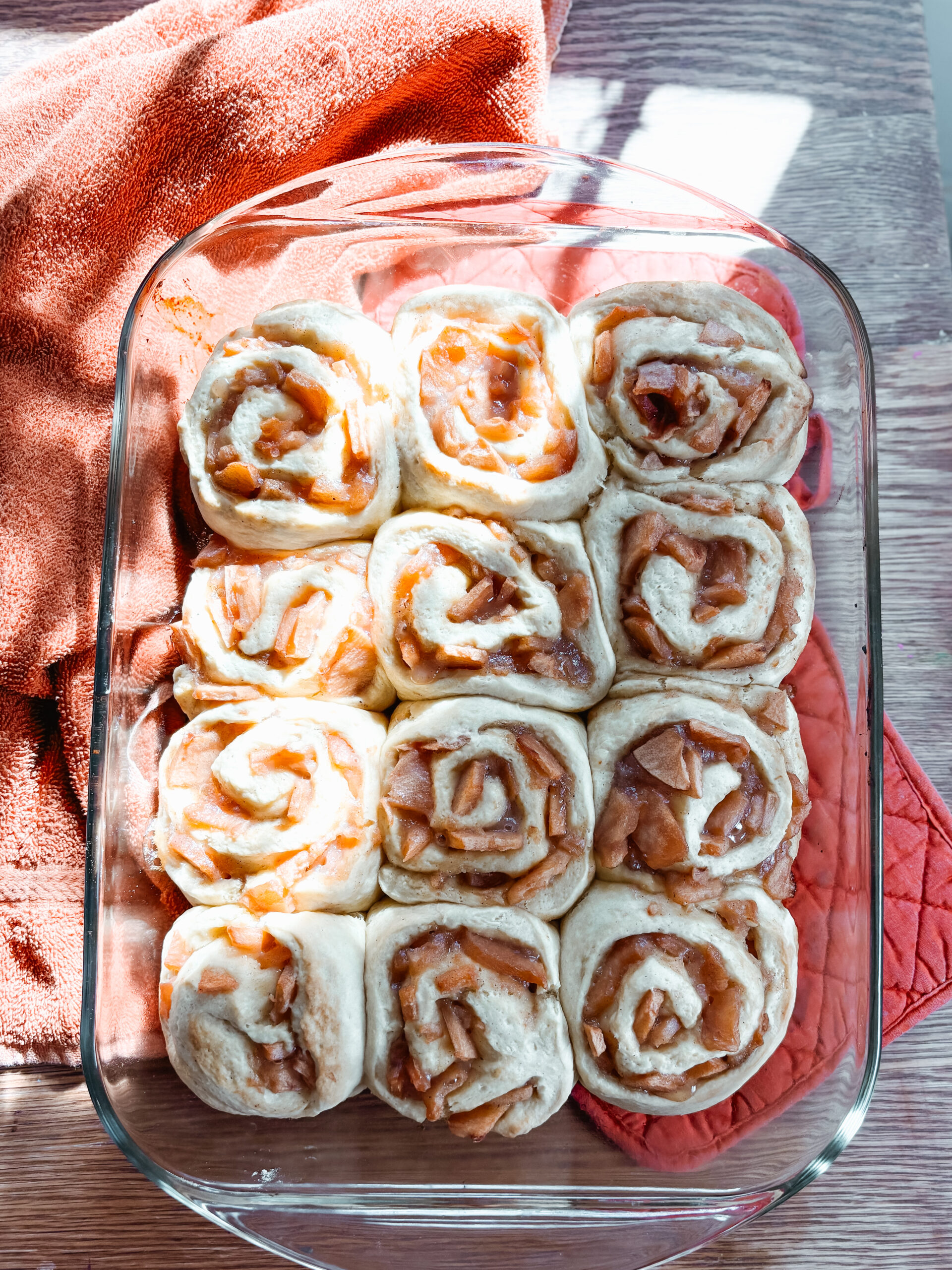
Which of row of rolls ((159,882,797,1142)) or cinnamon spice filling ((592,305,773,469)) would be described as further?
cinnamon spice filling ((592,305,773,469))

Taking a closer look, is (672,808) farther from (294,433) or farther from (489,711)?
(294,433)

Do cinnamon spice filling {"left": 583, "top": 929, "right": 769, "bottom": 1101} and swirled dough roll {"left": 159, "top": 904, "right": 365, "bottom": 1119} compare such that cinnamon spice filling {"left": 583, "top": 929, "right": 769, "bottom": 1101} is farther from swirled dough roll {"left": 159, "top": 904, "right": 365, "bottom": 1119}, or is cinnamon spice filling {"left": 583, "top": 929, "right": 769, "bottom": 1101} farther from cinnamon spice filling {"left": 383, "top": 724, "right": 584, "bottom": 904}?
swirled dough roll {"left": 159, "top": 904, "right": 365, "bottom": 1119}

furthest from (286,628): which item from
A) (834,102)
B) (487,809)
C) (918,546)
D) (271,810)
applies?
(834,102)

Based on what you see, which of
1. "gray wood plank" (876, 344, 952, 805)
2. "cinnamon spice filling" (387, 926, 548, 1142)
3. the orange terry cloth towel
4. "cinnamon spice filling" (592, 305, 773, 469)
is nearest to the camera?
"cinnamon spice filling" (387, 926, 548, 1142)

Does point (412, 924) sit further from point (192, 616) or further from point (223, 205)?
point (223, 205)

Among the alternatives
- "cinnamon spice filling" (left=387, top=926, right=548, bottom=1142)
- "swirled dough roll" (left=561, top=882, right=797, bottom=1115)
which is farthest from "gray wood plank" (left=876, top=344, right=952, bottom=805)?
"cinnamon spice filling" (left=387, top=926, right=548, bottom=1142)

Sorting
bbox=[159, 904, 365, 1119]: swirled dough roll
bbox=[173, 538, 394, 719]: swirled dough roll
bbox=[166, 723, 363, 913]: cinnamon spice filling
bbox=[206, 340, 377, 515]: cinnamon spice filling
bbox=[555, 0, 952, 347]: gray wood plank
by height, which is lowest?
bbox=[159, 904, 365, 1119]: swirled dough roll

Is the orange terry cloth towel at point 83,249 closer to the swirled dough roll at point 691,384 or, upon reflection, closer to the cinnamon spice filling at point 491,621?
the cinnamon spice filling at point 491,621
